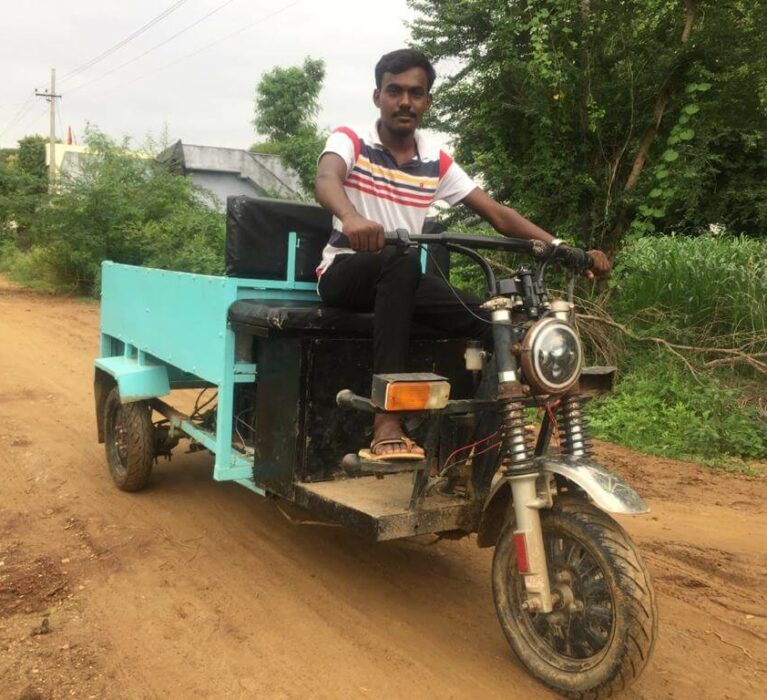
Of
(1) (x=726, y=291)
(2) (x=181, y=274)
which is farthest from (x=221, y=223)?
(2) (x=181, y=274)

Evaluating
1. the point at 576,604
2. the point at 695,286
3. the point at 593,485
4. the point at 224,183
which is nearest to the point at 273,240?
the point at 593,485

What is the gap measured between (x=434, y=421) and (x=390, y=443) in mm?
194

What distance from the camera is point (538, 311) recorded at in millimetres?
2824

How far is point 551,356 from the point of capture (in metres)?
2.68

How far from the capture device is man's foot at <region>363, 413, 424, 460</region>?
9.61 feet

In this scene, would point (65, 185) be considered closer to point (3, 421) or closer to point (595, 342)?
point (3, 421)

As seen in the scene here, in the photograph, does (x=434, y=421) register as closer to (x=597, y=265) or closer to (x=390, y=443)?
(x=390, y=443)

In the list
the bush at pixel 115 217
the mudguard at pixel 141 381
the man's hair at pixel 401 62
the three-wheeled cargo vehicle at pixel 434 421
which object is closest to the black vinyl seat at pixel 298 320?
the three-wheeled cargo vehicle at pixel 434 421

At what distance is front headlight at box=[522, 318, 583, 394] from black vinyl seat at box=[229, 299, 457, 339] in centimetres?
99

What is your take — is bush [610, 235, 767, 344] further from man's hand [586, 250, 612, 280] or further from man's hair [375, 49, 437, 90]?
man's hair [375, 49, 437, 90]

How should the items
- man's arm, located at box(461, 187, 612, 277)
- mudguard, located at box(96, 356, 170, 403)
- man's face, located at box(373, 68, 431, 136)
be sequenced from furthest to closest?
mudguard, located at box(96, 356, 170, 403), man's arm, located at box(461, 187, 612, 277), man's face, located at box(373, 68, 431, 136)

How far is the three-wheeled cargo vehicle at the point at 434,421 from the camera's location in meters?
2.60

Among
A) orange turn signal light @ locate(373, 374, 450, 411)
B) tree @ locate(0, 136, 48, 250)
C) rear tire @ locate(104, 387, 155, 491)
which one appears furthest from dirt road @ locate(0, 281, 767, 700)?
tree @ locate(0, 136, 48, 250)

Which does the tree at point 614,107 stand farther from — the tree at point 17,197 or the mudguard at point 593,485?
the tree at point 17,197
